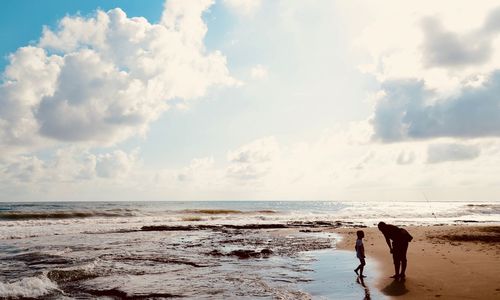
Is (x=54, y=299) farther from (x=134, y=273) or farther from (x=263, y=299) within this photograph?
(x=263, y=299)

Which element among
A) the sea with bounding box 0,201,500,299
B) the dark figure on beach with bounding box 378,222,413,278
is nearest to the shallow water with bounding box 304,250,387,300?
the sea with bounding box 0,201,500,299

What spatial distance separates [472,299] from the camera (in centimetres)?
989

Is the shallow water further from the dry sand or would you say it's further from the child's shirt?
the child's shirt

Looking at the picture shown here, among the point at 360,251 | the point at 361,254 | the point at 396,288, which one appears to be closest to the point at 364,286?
the point at 396,288

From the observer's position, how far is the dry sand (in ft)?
35.1

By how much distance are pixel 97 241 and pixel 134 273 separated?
12.4 metres

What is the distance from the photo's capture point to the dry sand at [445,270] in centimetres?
1070

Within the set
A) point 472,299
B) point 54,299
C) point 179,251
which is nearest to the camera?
point 472,299

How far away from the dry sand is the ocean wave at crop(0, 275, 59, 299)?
400 inches

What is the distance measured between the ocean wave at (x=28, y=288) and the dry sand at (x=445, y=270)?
1015 cm

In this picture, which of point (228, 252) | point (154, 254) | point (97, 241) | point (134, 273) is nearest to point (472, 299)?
point (134, 273)

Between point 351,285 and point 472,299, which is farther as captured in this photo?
point 351,285

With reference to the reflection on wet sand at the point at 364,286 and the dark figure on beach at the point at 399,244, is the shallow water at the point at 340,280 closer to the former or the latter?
the reflection on wet sand at the point at 364,286

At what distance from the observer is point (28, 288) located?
1209cm
